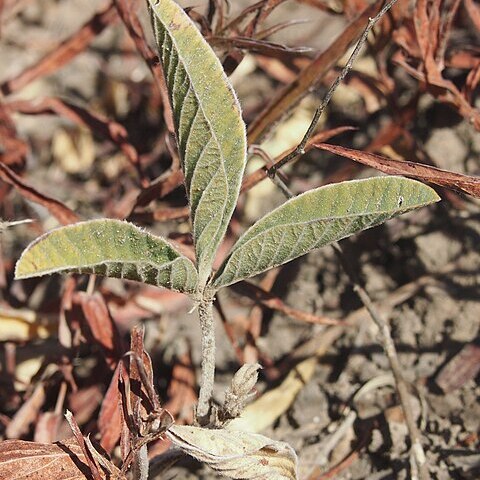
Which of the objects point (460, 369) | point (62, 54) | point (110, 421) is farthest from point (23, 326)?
point (460, 369)

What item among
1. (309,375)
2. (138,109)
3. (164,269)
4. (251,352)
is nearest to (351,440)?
(309,375)

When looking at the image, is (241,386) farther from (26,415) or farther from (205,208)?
(26,415)

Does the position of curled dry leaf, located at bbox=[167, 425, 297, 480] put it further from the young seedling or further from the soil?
the soil

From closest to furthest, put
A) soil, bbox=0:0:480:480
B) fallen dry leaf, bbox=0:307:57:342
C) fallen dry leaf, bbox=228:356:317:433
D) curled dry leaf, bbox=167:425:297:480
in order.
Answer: curled dry leaf, bbox=167:425:297:480 → soil, bbox=0:0:480:480 → fallen dry leaf, bbox=228:356:317:433 → fallen dry leaf, bbox=0:307:57:342

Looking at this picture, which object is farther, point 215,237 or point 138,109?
point 138,109

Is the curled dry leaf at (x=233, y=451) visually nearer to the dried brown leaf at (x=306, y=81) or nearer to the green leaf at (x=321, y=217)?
the green leaf at (x=321, y=217)

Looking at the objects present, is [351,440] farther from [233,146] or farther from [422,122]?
[422,122]

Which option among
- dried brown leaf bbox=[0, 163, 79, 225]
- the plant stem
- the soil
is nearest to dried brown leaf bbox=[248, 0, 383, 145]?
the soil

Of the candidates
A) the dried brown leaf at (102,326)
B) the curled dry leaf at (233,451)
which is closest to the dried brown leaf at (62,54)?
the dried brown leaf at (102,326)
